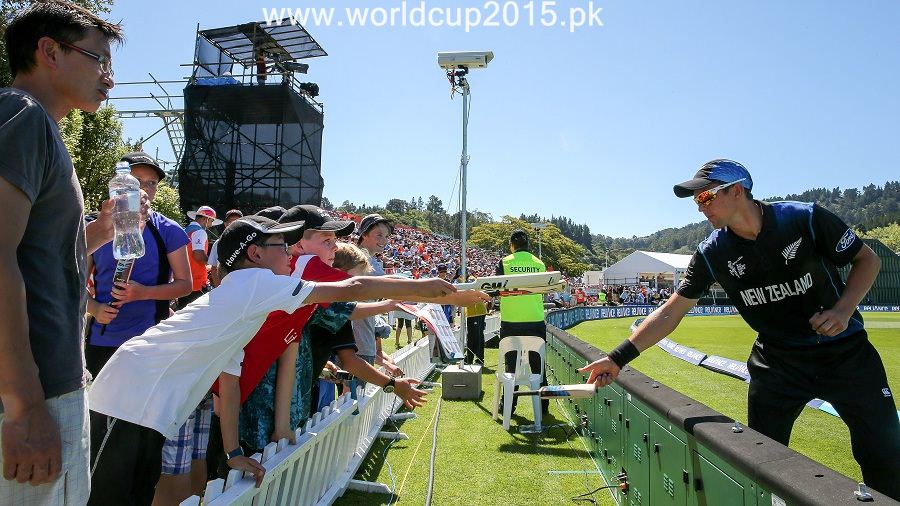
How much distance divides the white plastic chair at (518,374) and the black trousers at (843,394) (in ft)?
11.9

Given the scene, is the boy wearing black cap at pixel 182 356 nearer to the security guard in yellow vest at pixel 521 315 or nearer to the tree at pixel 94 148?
the security guard in yellow vest at pixel 521 315

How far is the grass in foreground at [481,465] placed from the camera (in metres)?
4.56

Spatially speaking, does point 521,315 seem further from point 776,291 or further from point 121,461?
point 121,461

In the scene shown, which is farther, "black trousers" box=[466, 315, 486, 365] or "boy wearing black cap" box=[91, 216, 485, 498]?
"black trousers" box=[466, 315, 486, 365]

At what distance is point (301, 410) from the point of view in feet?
12.3

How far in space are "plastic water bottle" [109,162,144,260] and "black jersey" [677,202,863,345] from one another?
328 centimetres

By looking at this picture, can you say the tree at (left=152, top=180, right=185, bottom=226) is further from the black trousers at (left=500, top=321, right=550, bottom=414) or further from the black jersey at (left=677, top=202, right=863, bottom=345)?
the black jersey at (left=677, top=202, right=863, bottom=345)

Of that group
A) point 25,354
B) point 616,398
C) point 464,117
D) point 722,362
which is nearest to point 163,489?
point 25,354

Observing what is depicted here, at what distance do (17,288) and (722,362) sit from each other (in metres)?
11.5

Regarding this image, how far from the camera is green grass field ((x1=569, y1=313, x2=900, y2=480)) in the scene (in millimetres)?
5789

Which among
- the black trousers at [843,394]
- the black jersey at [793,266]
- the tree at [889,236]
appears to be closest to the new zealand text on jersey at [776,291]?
the black jersey at [793,266]

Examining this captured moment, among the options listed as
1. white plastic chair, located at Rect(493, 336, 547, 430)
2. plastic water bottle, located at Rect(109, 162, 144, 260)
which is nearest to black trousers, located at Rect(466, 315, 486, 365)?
white plastic chair, located at Rect(493, 336, 547, 430)

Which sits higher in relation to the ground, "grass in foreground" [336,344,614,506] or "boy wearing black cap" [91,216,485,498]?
"boy wearing black cap" [91,216,485,498]

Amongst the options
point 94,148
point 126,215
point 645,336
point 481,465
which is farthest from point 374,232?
point 94,148
